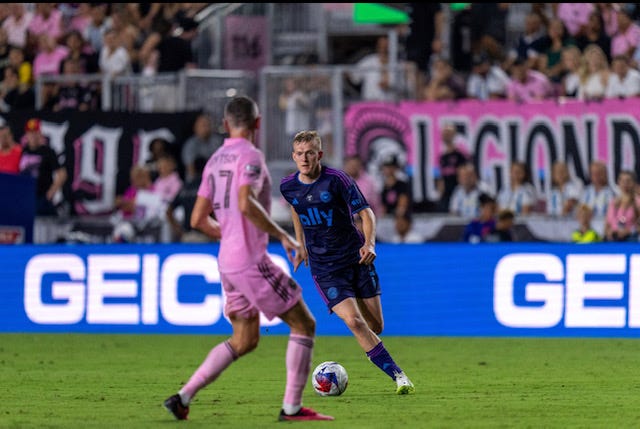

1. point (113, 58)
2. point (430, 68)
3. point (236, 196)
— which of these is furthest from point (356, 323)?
point (113, 58)

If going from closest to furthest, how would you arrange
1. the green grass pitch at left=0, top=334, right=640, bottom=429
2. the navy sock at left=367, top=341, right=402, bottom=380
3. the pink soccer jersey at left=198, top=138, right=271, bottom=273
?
the pink soccer jersey at left=198, top=138, right=271, bottom=273 → the green grass pitch at left=0, top=334, right=640, bottom=429 → the navy sock at left=367, top=341, right=402, bottom=380

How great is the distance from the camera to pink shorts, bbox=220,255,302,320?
7.49 meters

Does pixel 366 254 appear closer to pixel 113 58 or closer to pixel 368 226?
pixel 368 226

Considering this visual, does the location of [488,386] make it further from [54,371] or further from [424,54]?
[424,54]

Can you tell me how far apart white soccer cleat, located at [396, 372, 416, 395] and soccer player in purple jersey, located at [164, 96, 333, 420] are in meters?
1.85

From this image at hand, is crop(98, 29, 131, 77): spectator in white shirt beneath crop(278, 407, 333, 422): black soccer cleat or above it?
above

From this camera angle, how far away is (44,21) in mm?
22125

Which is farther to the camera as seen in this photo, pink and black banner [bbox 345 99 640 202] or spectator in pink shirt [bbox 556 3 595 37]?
spectator in pink shirt [bbox 556 3 595 37]

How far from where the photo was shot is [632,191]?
17031mm

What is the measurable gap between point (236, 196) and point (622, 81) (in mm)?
12328

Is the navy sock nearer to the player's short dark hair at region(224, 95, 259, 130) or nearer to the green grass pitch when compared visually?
the green grass pitch

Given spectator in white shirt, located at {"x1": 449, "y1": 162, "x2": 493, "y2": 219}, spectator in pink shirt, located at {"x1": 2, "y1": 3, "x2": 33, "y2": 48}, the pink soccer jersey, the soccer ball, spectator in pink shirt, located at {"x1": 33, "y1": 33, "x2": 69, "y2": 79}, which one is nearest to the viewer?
the pink soccer jersey

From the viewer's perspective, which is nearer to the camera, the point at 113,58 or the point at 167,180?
the point at 167,180

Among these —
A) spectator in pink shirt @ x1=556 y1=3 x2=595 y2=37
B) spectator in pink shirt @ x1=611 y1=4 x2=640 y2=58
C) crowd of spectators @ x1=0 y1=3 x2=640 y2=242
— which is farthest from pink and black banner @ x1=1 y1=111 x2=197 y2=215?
spectator in pink shirt @ x1=611 y1=4 x2=640 y2=58
